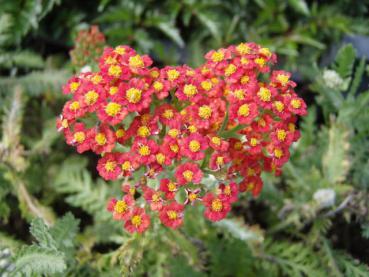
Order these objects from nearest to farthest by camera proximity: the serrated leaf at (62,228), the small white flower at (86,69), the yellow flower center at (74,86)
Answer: the yellow flower center at (74,86)
the serrated leaf at (62,228)
the small white flower at (86,69)

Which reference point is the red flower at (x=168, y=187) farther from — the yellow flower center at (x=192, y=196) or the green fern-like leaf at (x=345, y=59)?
the green fern-like leaf at (x=345, y=59)

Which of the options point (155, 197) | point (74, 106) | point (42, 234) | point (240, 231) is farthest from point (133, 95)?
point (240, 231)

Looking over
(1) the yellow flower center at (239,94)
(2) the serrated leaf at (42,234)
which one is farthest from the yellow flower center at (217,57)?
(2) the serrated leaf at (42,234)

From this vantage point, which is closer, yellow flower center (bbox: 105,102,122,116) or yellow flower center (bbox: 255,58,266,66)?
yellow flower center (bbox: 105,102,122,116)

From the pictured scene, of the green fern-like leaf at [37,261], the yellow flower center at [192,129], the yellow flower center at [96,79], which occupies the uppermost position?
the yellow flower center at [96,79]

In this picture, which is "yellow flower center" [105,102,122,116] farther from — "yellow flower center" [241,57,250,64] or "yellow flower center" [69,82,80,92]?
"yellow flower center" [241,57,250,64]

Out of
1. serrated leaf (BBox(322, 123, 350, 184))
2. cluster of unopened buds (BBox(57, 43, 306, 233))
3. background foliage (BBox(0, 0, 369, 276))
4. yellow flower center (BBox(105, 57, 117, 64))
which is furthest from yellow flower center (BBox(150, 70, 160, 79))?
serrated leaf (BBox(322, 123, 350, 184))
